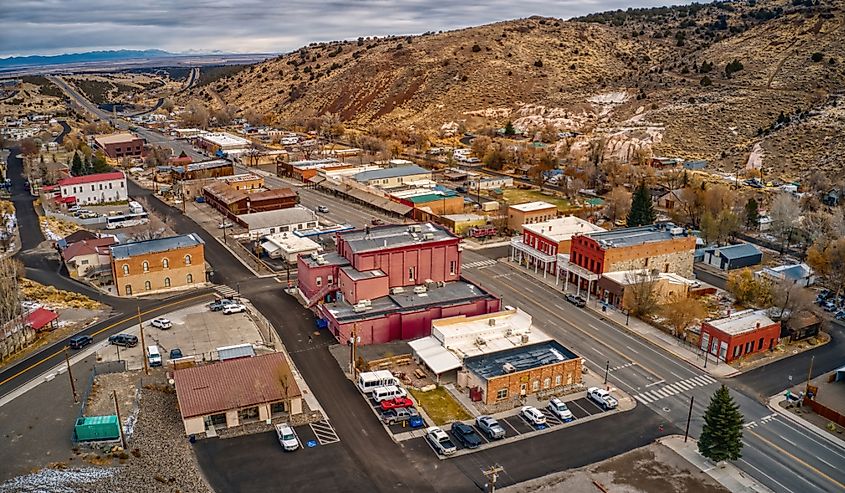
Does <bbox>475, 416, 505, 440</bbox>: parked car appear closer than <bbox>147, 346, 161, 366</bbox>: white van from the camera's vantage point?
Yes

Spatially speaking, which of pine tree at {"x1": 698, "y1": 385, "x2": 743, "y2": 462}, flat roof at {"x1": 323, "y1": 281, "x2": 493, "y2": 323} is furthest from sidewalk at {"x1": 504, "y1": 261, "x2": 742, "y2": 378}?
pine tree at {"x1": 698, "y1": 385, "x2": 743, "y2": 462}

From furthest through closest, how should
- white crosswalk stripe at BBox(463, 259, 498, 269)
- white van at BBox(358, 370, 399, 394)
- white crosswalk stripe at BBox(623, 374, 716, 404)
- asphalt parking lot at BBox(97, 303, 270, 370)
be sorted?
white crosswalk stripe at BBox(463, 259, 498, 269) → asphalt parking lot at BBox(97, 303, 270, 370) → white crosswalk stripe at BBox(623, 374, 716, 404) → white van at BBox(358, 370, 399, 394)

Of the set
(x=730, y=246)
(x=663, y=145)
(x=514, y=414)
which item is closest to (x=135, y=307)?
(x=514, y=414)

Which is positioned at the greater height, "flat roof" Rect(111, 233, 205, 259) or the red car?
"flat roof" Rect(111, 233, 205, 259)

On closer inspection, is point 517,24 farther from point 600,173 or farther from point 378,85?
point 600,173

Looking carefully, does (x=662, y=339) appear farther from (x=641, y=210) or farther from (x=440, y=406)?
(x=641, y=210)

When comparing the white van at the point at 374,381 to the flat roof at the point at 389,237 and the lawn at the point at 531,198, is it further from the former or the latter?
the lawn at the point at 531,198

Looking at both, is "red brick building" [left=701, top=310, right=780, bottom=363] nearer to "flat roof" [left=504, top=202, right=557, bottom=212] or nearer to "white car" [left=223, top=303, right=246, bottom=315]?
"flat roof" [left=504, top=202, right=557, bottom=212]
